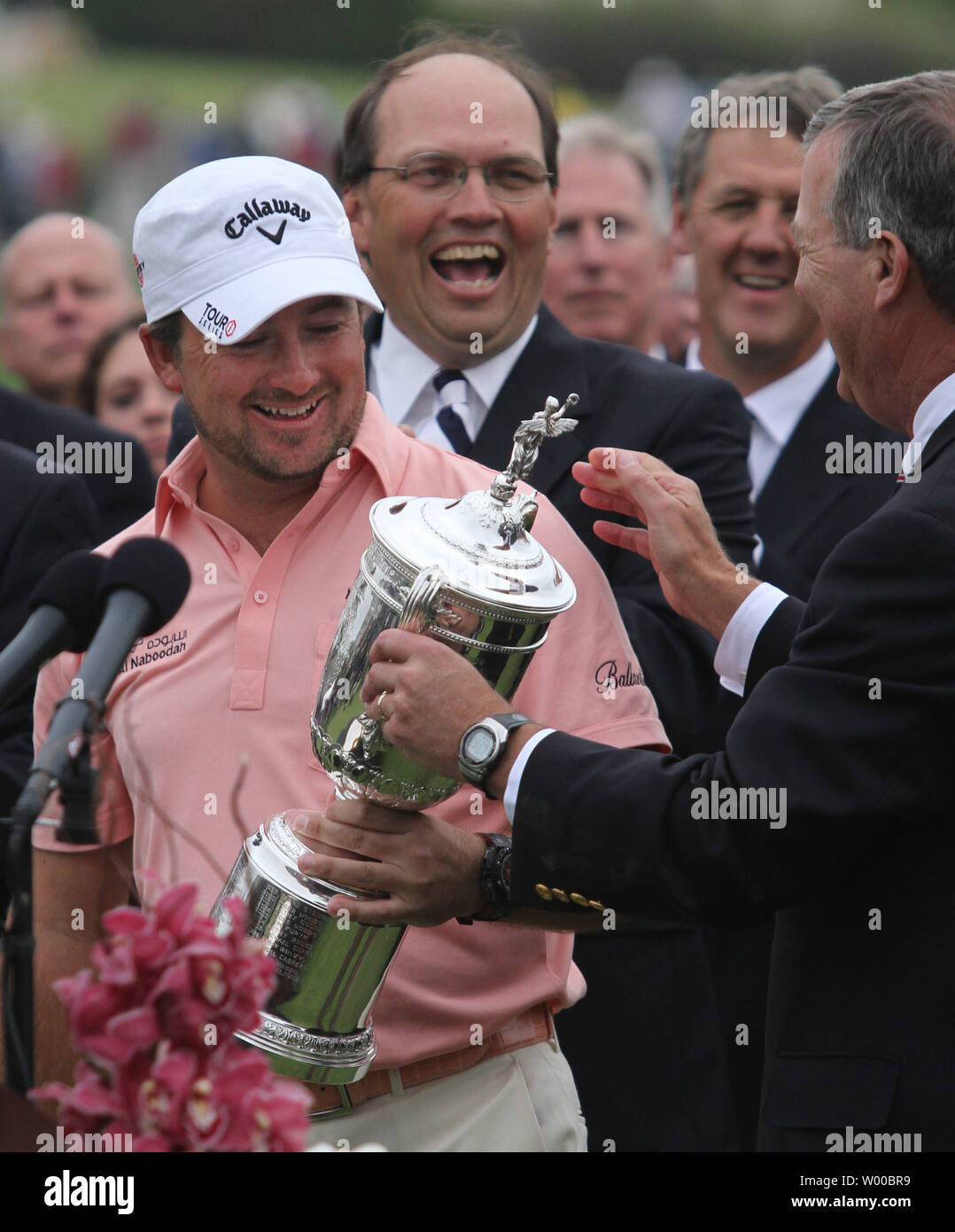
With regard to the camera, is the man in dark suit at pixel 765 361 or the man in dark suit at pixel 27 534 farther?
the man in dark suit at pixel 765 361

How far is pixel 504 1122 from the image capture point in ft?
8.85

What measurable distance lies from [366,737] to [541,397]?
142 centimetres

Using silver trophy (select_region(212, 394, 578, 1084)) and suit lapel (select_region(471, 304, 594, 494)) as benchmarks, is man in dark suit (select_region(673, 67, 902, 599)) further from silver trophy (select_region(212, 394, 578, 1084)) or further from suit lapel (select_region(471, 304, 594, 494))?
silver trophy (select_region(212, 394, 578, 1084))

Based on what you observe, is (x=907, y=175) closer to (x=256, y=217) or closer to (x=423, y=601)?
A: (x=423, y=601)

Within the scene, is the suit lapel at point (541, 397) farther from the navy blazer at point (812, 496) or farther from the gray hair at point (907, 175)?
the gray hair at point (907, 175)

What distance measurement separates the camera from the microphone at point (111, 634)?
1833 millimetres

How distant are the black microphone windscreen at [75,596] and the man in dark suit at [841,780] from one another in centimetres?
49

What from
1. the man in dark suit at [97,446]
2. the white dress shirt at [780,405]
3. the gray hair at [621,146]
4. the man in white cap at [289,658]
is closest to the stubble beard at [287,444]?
the man in white cap at [289,658]

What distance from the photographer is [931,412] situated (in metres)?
2.48

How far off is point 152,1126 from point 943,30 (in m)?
20.1

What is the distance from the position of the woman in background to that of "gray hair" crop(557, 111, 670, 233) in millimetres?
1519

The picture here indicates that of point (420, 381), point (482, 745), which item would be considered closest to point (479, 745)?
point (482, 745)

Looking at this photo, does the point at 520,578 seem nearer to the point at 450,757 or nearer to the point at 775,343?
the point at 450,757
